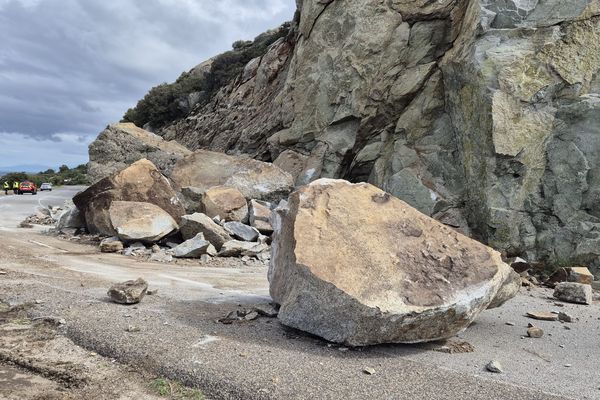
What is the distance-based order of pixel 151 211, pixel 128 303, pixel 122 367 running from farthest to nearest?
1. pixel 151 211
2. pixel 128 303
3. pixel 122 367

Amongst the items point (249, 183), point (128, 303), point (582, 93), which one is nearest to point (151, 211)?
point (249, 183)

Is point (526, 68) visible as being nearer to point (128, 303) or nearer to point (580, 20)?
point (580, 20)

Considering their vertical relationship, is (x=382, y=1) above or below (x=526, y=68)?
above

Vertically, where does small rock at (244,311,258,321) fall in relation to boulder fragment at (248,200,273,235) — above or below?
below

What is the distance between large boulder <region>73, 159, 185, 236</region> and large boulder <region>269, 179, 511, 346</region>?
9.32 meters

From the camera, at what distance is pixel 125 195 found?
15.2 metres

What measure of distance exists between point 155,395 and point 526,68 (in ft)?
47.0

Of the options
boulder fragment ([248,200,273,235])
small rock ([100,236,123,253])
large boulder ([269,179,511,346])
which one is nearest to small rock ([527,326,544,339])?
large boulder ([269,179,511,346])

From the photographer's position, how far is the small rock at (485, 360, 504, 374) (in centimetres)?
514

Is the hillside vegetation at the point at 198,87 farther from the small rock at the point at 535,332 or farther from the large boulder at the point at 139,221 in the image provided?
the small rock at the point at 535,332

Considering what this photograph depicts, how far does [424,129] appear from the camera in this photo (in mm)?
18938

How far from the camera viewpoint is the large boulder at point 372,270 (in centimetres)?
545

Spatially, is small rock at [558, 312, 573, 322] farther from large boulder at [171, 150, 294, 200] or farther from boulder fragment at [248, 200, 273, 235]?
large boulder at [171, 150, 294, 200]

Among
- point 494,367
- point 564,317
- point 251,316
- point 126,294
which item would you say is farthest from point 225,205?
point 494,367
